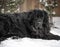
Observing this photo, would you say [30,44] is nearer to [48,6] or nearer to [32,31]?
[32,31]

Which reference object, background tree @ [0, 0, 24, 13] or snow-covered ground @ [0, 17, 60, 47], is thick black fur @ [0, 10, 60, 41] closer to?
snow-covered ground @ [0, 17, 60, 47]

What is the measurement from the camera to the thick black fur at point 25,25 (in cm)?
468

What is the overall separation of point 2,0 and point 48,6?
53.6 inches

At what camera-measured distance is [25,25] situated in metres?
4.80

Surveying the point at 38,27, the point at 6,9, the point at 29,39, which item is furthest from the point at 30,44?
the point at 6,9

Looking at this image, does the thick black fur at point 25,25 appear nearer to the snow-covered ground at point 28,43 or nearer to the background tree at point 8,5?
the snow-covered ground at point 28,43

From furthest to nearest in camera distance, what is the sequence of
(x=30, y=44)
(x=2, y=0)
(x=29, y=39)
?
(x=2, y=0) < (x=29, y=39) < (x=30, y=44)

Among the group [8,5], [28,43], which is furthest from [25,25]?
[8,5]

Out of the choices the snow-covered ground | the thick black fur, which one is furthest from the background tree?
the snow-covered ground

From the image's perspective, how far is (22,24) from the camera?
15.7ft

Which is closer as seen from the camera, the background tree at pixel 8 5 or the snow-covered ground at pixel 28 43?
the snow-covered ground at pixel 28 43

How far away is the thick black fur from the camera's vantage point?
4.68m

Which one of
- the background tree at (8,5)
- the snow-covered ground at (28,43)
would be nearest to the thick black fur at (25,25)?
the snow-covered ground at (28,43)

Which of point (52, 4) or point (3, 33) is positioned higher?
point (52, 4)
